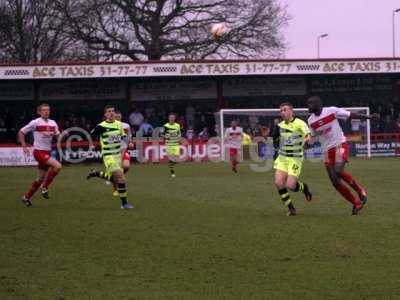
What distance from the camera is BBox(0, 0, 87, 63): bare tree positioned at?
52250 millimetres

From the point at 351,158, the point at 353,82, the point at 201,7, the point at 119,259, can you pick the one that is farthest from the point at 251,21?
the point at 119,259

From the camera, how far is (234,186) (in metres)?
21.5

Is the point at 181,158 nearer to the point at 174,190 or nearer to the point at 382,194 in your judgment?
the point at 174,190

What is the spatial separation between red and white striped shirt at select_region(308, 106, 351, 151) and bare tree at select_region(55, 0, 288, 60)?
38.5m

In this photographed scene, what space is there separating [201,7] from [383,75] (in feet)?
52.8

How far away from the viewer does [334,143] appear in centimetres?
1461

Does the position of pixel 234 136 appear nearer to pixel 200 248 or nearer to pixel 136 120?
pixel 136 120

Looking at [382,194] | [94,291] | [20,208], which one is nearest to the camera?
[94,291]

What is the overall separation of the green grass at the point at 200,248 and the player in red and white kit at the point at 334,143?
403mm

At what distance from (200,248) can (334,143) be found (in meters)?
Answer: 5.01

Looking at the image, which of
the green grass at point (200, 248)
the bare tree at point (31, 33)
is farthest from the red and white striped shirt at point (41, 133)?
the bare tree at point (31, 33)

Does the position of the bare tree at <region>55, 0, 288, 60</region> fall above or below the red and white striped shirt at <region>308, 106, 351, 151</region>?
above

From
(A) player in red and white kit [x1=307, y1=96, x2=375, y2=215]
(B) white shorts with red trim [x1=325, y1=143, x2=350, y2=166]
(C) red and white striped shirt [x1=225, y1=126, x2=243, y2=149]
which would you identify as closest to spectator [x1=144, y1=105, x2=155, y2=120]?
(C) red and white striped shirt [x1=225, y1=126, x2=243, y2=149]

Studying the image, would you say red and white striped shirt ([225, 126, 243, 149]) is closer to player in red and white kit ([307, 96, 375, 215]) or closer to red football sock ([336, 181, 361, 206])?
player in red and white kit ([307, 96, 375, 215])
